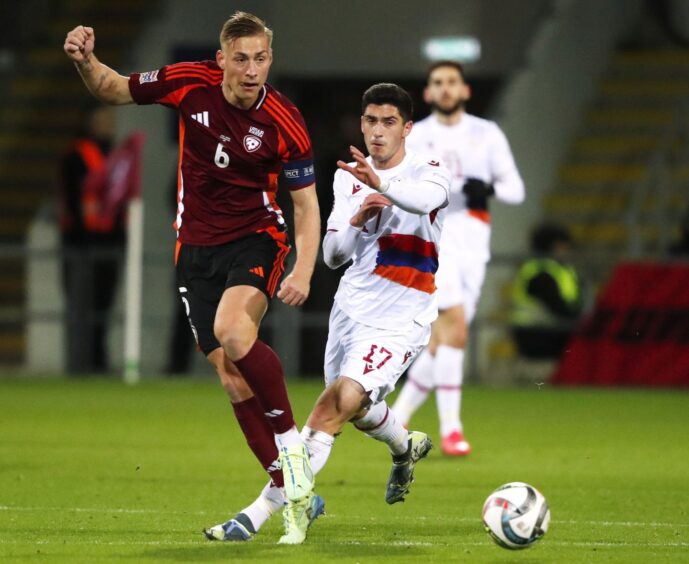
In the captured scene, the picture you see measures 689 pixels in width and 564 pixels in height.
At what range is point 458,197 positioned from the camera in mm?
12195

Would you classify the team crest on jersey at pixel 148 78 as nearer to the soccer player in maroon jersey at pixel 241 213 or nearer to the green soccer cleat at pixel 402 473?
the soccer player in maroon jersey at pixel 241 213

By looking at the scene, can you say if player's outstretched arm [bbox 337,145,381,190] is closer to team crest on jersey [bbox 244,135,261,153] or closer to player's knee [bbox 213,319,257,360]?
team crest on jersey [bbox 244,135,261,153]

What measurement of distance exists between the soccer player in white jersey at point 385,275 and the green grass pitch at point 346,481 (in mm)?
577

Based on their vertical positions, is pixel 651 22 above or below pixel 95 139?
above

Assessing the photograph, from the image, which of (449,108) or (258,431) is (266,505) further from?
(449,108)

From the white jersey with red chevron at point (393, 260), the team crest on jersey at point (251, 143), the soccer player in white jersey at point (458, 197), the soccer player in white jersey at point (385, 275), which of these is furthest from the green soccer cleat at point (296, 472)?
the soccer player in white jersey at point (458, 197)

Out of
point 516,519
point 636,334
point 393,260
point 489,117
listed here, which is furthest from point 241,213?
point 489,117

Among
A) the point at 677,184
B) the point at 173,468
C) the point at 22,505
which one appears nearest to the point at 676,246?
the point at 677,184

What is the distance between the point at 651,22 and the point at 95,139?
8.04m

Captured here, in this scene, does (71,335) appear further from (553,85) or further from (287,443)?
(287,443)

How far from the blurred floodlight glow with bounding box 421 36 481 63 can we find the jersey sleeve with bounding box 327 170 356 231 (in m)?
11.9

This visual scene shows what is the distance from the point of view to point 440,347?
12.2 metres

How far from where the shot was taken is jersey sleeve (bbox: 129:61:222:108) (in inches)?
316

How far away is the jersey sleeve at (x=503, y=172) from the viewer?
12.1 meters
